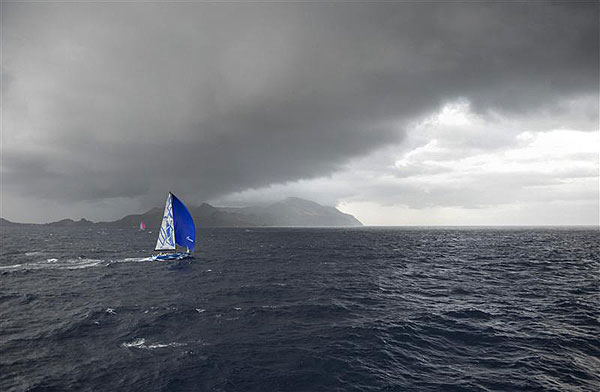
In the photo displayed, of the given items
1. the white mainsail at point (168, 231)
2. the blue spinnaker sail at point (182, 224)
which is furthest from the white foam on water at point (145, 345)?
the white mainsail at point (168, 231)

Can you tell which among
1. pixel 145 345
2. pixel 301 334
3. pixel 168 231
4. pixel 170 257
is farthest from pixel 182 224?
pixel 301 334

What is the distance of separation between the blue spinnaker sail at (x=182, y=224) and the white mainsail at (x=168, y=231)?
965mm

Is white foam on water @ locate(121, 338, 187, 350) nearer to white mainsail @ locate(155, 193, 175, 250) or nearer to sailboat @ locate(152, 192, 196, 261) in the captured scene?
sailboat @ locate(152, 192, 196, 261)

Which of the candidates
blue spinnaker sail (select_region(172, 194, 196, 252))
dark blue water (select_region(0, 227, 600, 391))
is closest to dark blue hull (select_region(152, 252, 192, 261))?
blue spinnaker sail (select_region(172, 194, 196, 252))

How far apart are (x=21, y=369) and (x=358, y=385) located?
23.3 metres

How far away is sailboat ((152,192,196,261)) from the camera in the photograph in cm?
7175

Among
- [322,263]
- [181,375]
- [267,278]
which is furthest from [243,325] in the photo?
[322,263]

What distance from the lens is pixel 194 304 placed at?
119 feet

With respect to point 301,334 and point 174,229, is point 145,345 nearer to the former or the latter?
point 301,334

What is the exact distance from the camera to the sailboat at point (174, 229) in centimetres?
7175

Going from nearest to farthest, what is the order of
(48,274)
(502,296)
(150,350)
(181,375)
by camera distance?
(181,375), (150,350), (502,296), (48,274)

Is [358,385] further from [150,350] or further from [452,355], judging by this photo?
[150,350]

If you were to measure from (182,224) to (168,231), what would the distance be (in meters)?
4.14

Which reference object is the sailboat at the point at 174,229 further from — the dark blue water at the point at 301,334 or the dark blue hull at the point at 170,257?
the dark blue water at the point at 301,334
